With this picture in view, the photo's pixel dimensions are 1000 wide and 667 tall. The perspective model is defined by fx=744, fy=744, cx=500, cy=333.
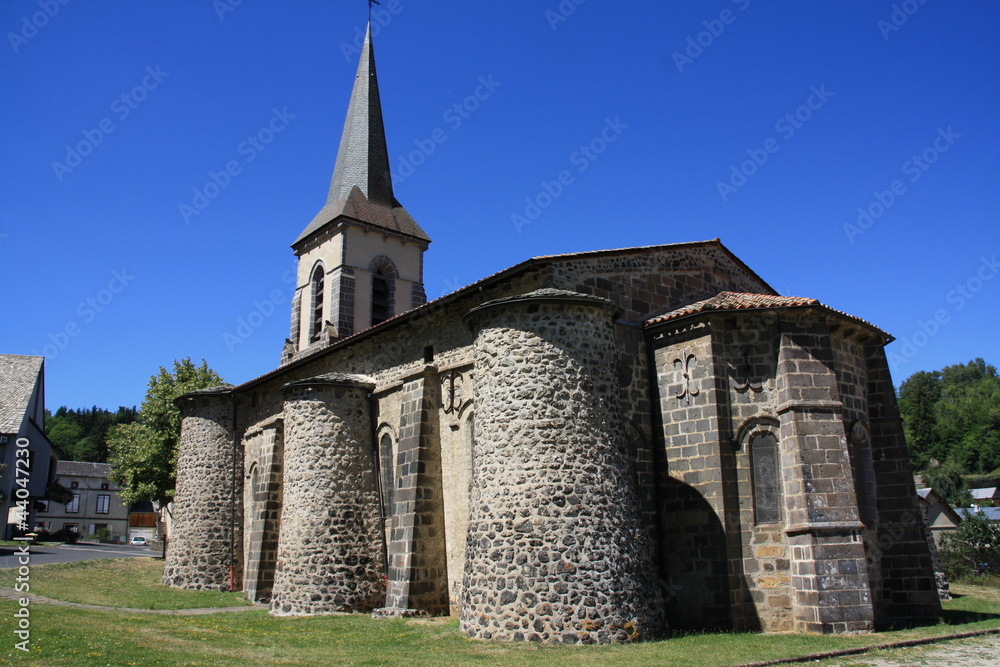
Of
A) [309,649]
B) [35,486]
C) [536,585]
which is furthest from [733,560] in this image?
[35,486]

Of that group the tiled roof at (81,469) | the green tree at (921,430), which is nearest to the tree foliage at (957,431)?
the green tree at (921,430)

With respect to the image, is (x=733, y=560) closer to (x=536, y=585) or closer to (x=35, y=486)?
(x=536, y=585)

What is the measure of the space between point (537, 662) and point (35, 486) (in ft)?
132

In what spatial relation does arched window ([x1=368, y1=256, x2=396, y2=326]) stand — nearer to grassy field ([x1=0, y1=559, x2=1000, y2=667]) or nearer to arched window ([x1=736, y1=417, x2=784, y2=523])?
grassy field ([x1=0, y1=559, x2=1000, y2=667])

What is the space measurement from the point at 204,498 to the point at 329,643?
15081 mm

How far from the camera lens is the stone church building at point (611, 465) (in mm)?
12766

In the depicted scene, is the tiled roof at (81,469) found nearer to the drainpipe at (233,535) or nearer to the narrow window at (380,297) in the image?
the drainpipe at (233,535)

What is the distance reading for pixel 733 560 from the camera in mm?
13703

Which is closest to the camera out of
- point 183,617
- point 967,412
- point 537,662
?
point 537,662

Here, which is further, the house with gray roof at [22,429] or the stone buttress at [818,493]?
the house with gray roof at [22,429]

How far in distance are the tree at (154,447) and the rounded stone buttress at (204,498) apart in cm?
843

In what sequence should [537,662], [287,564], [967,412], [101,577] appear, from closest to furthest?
1. [537,662]
2. [287,564]
3. [101,577]
4. [967,412]

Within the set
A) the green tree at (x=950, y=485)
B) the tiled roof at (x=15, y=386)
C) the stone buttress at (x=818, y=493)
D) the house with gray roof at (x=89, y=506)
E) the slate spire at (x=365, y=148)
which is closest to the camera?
the stone buttress at (x=818, y=493)

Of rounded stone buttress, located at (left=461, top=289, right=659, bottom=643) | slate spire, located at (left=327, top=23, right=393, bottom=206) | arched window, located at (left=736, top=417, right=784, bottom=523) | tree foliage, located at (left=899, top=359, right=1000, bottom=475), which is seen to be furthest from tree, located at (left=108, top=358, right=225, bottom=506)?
tree foliage, located at (left=899, top=359, right=1000, bottom=475)
